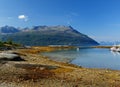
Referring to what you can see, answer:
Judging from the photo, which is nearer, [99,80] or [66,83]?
[66,83]

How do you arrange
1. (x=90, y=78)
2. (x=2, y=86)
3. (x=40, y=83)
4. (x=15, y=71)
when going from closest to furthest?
(x=2, y=86)
(x=40, y=83)
(x=90, y=78)
(x=15, y=71)

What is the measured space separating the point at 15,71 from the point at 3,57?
13.8 metres

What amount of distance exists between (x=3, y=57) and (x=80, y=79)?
2167cm

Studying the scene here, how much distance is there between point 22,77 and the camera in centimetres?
3416

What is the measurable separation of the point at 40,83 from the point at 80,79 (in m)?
6.18

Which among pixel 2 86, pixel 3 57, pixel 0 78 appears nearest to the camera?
pixel 2 86

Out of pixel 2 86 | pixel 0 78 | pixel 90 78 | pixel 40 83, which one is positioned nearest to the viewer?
pixel 2 86

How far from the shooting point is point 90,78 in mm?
35344

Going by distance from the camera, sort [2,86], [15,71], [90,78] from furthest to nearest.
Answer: [15,71], [90,78], [2,86]

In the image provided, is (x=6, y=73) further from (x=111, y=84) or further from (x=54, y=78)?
(x=111, y=84)

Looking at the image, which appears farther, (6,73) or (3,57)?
(3,57)

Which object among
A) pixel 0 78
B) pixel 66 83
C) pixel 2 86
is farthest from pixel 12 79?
pixel 66 83

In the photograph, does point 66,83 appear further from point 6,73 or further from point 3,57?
point 3,57

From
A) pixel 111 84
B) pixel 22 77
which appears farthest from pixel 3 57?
pixel 111 84
